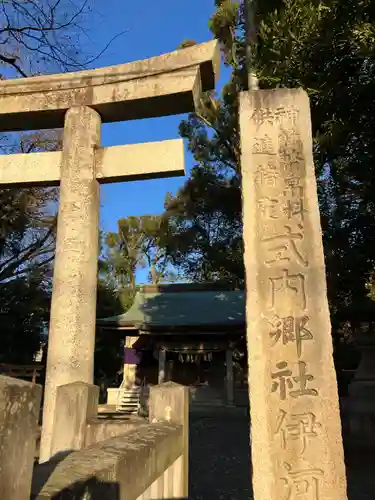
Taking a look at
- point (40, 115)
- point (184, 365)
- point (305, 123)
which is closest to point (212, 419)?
point (184, 365)

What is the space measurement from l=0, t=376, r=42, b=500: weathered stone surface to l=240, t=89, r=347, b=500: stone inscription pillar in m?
2.21

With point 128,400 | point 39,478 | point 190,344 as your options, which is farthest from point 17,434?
point 128,400

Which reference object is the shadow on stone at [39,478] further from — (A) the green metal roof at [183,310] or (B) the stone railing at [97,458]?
(A) the green metal roof at [183,310]

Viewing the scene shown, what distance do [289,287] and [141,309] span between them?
15320 mm

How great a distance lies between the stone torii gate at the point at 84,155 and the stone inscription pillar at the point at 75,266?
0.04ft

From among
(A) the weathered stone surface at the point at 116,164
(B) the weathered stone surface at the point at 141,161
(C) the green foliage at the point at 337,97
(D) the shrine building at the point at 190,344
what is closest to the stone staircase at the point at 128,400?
(D) the shrine building at the point at 190,344

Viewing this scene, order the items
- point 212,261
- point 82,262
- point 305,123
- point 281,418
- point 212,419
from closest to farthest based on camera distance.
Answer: point 281,418
point 305,123
point 82,262
point 212,419
point 212,261

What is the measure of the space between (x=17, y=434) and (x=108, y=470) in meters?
0.88

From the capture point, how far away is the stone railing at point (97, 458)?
121 cm

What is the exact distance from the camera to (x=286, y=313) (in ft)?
11.0

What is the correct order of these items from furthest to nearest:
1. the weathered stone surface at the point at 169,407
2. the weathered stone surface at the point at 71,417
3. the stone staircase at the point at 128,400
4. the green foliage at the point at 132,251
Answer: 1. the green foliage at the point at 132,251
2. the stone staircase at the point at 128,400
3. the weathered stone surface at the point at 169,407
4. the weathered stone surface at the point at 71,417

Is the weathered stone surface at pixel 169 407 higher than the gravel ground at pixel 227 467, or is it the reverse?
the weathered stone surface at pixel 169 407

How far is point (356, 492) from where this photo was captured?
597 centimetres

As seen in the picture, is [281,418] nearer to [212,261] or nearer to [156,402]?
[156,402]
